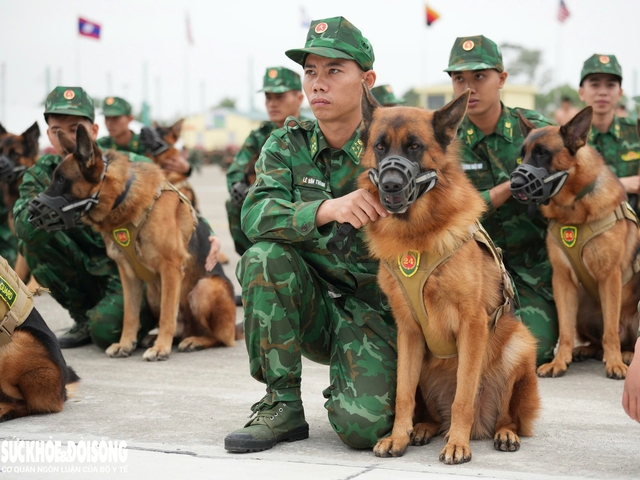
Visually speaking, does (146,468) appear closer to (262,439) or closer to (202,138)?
(262,439)

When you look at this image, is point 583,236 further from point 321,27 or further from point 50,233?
point 50,233

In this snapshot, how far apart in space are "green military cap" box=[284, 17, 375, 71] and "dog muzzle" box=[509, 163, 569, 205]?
1620mm

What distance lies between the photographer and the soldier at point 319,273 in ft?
11.9

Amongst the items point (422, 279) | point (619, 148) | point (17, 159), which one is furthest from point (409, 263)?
point (17, 159)

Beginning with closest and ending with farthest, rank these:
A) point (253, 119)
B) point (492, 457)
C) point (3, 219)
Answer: point (492, 457)
point (3, 219)
point (253, 119)

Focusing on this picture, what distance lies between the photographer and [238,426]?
13.3 ft

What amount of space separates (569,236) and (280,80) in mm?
4258

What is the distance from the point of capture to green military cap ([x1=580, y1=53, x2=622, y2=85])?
23.2 ft

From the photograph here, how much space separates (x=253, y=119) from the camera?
84250 mm

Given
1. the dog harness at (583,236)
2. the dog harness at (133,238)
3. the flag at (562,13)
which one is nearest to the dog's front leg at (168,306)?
the dog harness at (133,238)

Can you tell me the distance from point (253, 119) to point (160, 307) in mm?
79220

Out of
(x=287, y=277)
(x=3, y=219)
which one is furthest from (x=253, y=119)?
(x=287, y=277)

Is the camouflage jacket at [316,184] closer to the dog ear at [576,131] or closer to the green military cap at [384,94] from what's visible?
the dog ear at [576,131]

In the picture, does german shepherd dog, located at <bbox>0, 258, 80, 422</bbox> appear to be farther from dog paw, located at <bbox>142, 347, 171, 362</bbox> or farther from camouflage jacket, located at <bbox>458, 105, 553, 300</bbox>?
camouflage jacket, located at <bbox>458, 105, 553, 300</bbox>
